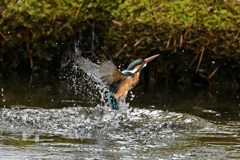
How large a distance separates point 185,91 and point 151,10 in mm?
1361

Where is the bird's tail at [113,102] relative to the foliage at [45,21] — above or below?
below

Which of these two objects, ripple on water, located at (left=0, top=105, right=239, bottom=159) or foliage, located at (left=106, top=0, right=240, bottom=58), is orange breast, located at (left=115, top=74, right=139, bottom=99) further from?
foliage, located at (left=106, top=0, right=240, bottom=58)

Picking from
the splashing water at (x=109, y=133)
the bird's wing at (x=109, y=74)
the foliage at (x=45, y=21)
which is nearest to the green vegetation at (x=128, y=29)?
the foliage at (x=45, y=21)

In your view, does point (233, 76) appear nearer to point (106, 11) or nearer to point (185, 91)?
point (185, 91)

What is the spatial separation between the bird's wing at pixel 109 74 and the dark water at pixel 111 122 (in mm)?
440

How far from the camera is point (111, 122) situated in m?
6.12

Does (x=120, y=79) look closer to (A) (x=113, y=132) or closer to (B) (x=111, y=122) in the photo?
(B) (x=111, y=122)

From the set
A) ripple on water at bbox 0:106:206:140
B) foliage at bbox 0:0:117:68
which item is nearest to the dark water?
ripple on water at bbox 0:106:206:140

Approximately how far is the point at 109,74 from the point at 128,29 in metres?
2.48

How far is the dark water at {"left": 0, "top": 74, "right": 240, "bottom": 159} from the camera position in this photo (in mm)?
4832

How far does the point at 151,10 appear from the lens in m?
8.49

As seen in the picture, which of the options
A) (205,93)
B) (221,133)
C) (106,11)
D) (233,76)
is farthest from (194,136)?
(106,11)

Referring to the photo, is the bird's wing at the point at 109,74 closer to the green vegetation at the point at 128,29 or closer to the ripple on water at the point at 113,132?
the ripple on water at the point at 113,132

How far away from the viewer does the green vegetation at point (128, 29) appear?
833cm
